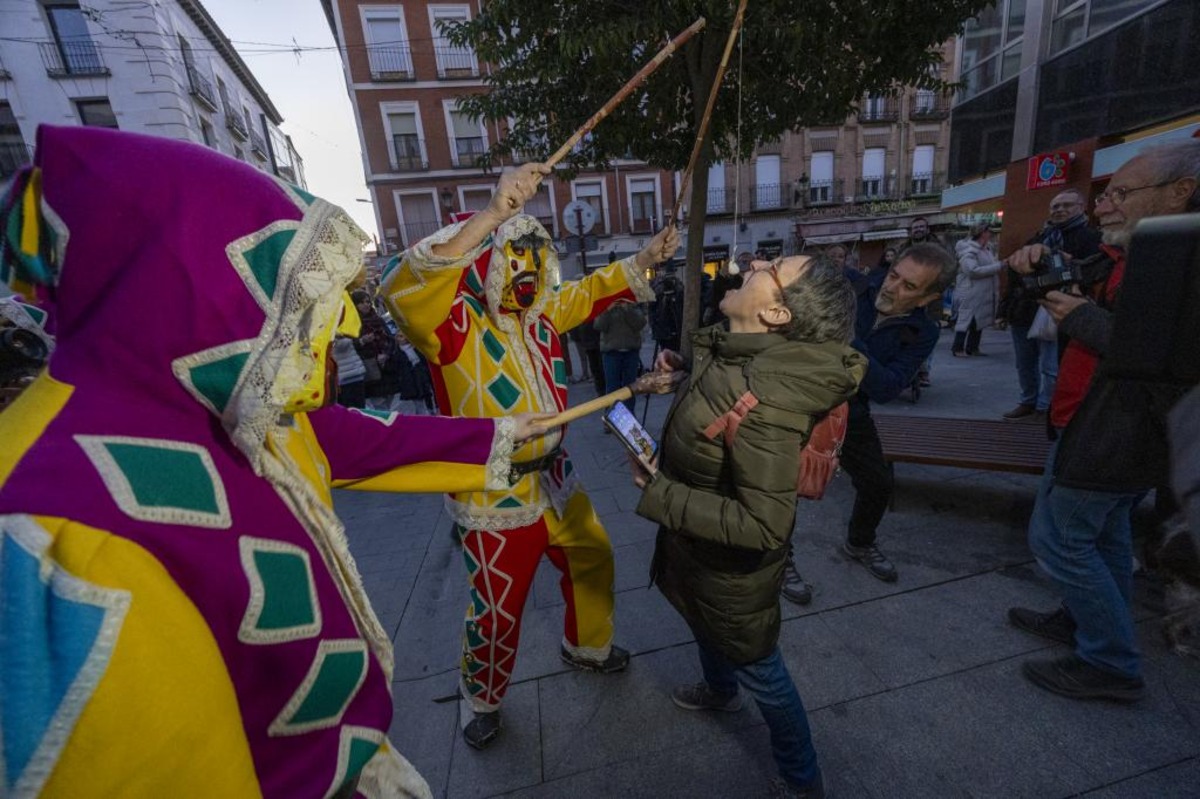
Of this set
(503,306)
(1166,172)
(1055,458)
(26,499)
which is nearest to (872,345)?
(1055,458)

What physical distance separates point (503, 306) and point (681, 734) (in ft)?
5.84

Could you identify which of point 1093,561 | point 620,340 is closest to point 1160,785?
point 1093,561

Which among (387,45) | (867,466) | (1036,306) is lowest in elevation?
(867,466)

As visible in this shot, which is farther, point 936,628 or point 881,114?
point 881,114

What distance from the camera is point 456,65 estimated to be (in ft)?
65.7

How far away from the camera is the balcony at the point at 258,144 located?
24797 mm

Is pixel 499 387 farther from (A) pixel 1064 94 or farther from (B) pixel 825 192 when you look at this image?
(B) pixel 825 192

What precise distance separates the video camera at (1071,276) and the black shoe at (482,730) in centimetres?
264

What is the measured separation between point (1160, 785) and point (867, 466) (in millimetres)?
1430

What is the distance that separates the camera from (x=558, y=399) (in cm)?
202

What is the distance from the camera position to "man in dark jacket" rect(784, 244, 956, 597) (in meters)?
2.30

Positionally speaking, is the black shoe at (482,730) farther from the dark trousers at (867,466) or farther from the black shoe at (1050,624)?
the black shoe at (1050,624)

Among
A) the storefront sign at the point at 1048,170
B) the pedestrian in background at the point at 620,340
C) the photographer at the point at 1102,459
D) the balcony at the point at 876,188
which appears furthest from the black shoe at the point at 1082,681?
the balcony at the point at 876,188

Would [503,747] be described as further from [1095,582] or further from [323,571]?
[1095,582]
